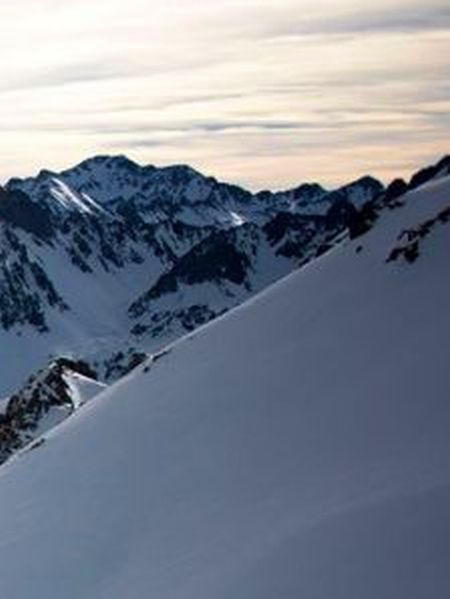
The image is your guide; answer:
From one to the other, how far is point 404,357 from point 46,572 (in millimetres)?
11755

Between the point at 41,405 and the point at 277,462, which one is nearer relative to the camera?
the point at 277,462

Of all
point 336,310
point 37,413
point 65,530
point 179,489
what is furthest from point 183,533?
point 37,413

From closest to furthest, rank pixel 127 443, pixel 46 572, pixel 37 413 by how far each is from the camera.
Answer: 1. pixel 46 572
2. pixel 127 443
3. pixel 37 413

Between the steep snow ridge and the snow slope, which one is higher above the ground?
the snow slope

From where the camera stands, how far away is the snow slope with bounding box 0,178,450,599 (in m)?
17.0

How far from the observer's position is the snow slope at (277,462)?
55.8 feet

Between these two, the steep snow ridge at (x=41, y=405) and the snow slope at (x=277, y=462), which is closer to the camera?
the snow slope at (x=277, y=462)

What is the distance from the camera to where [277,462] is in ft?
79.4

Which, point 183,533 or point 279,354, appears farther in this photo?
point 279,354

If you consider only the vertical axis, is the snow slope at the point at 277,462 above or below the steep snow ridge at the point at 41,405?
above

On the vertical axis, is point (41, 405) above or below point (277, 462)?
below

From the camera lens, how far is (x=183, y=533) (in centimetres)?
2281

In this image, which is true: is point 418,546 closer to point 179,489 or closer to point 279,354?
point 179,489

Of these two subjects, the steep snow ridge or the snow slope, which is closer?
the snow slope
